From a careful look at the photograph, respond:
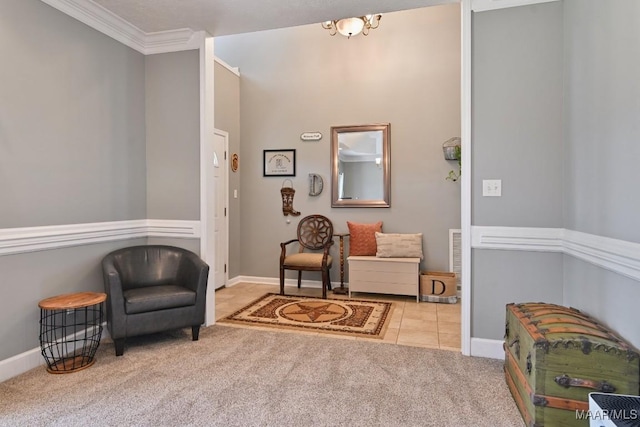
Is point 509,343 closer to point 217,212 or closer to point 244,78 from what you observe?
point 217,212

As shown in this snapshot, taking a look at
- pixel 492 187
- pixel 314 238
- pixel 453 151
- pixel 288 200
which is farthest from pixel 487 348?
pixel 288 200

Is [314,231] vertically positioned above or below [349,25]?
below

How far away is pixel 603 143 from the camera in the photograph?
6.40 ft

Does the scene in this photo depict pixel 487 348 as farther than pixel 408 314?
No

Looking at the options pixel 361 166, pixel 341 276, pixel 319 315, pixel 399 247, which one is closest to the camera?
pixel 319 315

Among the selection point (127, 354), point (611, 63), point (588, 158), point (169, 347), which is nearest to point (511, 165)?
point (588, 158)

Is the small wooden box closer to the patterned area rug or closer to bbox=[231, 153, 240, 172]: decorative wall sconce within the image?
the patterned area rug

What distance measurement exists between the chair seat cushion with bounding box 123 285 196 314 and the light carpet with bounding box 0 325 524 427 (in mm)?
346

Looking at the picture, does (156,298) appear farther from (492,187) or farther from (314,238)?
(492,187)

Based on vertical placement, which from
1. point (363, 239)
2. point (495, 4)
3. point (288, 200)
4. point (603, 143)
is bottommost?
point (363, 239)

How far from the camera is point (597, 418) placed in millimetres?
1323

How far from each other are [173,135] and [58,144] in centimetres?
94

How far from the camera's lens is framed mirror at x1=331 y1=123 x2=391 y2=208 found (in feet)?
15.3

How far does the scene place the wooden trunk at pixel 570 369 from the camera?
62.1 inches
